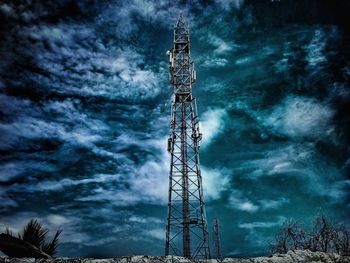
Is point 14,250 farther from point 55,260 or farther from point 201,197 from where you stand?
point 201,197

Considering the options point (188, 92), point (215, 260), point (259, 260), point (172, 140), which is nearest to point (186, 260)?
point (215, 260)

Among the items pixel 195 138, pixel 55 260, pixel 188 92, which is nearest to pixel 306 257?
pixel 55 260

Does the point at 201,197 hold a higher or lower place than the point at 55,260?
higher

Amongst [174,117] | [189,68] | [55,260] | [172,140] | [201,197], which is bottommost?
[55,260]

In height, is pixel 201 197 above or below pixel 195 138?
below

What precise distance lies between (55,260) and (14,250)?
52 cm

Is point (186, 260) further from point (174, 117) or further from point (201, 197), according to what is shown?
point (174, 117)

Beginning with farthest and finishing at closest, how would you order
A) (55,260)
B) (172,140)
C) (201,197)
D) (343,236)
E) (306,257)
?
(343,236) → (172,140) → (201,197) → (306,257) → (55,260)

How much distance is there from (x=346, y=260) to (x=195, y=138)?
60.3 feet

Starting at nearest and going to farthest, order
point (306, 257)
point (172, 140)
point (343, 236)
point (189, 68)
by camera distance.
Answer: point (306, 257) → point (172, 140) → point (189, 68) → point (343, 236)

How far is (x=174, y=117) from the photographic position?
22.1 m

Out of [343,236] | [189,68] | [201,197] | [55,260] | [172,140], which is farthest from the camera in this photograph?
[343,236]

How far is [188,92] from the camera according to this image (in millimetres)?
22453

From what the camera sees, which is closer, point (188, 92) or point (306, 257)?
point (306, 257)
